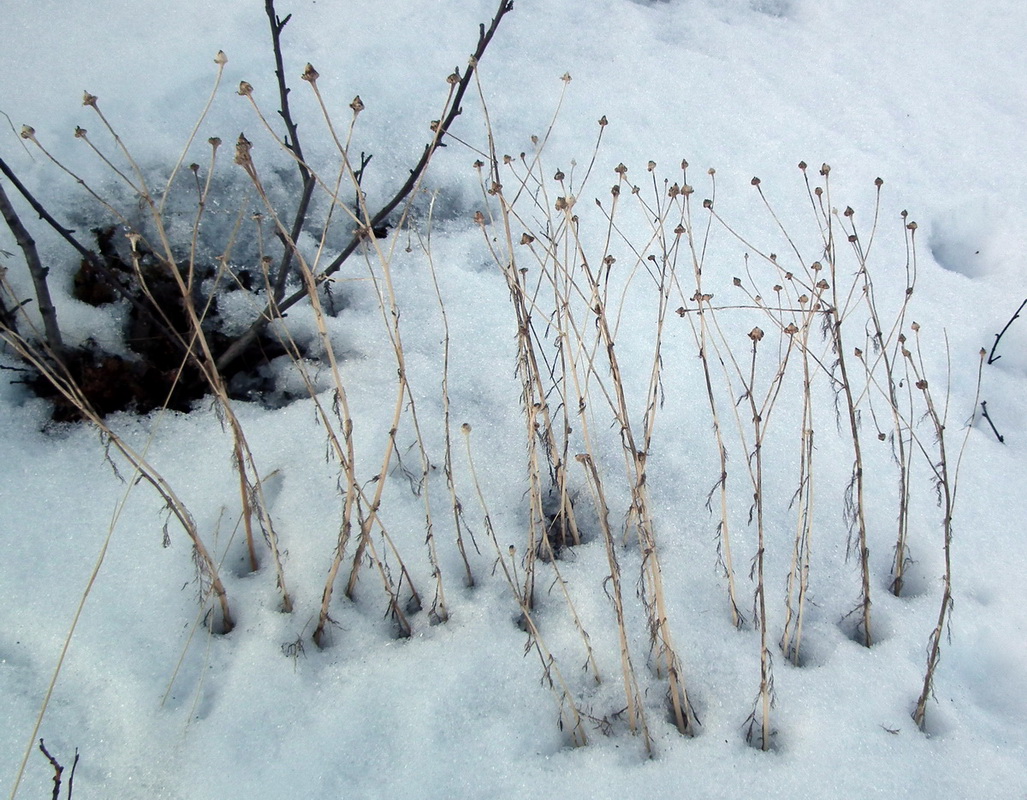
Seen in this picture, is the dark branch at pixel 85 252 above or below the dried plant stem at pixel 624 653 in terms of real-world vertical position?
above

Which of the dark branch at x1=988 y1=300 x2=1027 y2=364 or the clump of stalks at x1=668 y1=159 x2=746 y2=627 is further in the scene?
the dark branch at x1=988 y1=300 x2=1027 y2=364

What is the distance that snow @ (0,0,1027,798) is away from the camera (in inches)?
49.3

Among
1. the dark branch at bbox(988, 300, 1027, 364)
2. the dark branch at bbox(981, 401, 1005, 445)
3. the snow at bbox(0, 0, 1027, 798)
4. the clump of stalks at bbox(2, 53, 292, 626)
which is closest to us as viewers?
the clump of stalks at bbox(2, 53, 292, 626)

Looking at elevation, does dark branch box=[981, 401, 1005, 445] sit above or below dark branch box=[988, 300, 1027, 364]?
below

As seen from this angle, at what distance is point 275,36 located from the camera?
1.35 m

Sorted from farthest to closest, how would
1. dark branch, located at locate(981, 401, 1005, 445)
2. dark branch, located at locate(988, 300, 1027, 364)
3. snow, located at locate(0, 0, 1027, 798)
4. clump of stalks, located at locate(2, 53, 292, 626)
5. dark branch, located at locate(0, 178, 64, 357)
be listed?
dark branch, located at locate(988, 300, 1027, 364) → dark branch, located at locate(981, 401, 1005, 445) → dark branch, located at locate(0, 178, 64, 357) → snow, located at locate(0, 0, 1027, 798) → clump of stalks, located at locate(2, 53, 292, 626)

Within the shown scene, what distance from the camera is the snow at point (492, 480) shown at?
1252 millimetres

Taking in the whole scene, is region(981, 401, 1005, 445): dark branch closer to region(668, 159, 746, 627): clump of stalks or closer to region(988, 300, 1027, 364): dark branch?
region(988, 300, 1027, 364): dark branch

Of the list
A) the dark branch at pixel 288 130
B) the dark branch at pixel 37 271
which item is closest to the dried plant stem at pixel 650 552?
the dark branch at pixel 288 130

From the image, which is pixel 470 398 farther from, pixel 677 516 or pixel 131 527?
pixel 131 527

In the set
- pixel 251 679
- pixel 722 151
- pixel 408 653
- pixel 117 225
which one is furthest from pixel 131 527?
pixel 722 151

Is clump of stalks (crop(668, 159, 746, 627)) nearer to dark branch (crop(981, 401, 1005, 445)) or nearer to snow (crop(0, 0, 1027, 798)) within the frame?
snow (crop(0, 0, 1027, 798))

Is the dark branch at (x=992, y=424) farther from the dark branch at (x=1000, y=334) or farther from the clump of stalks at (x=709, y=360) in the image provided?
the clump of stalks at (x=709, y=360)

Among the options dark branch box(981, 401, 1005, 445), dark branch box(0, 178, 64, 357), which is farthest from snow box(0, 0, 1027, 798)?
dark branch box(0, 178, 64, 357)
